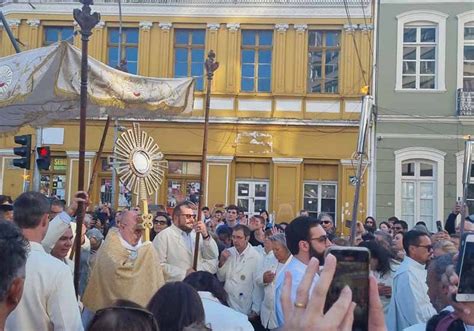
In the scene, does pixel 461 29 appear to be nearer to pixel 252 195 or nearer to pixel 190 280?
pixel 252 195

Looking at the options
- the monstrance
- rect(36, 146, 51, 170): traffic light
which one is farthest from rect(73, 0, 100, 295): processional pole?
rect(36, 146, 51, 170): traffic light

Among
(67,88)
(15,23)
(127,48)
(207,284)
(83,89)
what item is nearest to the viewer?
(207,284)

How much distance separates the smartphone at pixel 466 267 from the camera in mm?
2549

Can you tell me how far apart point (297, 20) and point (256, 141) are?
4.51 metres

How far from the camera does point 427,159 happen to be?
20.4 metres

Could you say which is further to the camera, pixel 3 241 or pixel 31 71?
pixel 31 71

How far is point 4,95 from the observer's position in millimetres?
6457

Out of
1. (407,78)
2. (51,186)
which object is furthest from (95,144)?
(407,78)

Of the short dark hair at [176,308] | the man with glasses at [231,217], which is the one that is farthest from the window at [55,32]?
the short dark hair at [176,308]

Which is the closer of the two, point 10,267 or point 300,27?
point 10,267

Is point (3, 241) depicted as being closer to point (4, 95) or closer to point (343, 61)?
point (4, 95)

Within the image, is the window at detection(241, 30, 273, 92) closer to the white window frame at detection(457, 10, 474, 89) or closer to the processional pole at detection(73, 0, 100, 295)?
the white window frame at detection(457, 10, 474, 89)

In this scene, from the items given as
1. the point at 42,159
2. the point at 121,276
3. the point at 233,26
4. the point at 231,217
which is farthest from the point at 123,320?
the point at 233,26

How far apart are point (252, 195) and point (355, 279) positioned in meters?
19.5
